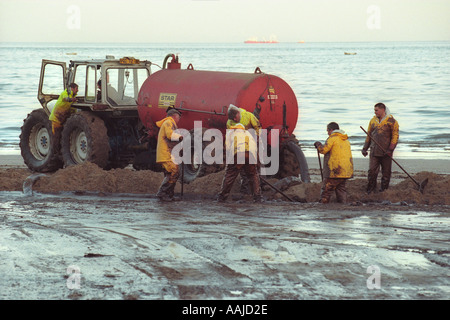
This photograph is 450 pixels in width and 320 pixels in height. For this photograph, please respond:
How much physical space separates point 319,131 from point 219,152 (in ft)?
57.5

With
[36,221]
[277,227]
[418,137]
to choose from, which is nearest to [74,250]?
[36,221]

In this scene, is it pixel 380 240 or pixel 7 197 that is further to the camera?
pixel 7 197


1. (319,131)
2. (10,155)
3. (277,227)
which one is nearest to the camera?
(277,227)

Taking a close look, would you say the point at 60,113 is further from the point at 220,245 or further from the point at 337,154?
the point at 220,245

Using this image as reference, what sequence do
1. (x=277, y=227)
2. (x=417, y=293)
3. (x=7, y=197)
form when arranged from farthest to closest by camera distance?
(x=7, y=197) < (x=277, y=227) < (x=417, y=293)

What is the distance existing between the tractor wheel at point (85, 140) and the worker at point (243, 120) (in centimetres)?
363

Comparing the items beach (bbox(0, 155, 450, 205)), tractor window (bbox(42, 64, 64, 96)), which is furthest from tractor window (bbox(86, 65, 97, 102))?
beach (bbox(0, 155, 450, 205))

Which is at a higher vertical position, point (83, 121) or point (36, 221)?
point (83, 121)

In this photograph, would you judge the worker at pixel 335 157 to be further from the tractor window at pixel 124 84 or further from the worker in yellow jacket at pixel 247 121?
the tractor window at pixel 124 84

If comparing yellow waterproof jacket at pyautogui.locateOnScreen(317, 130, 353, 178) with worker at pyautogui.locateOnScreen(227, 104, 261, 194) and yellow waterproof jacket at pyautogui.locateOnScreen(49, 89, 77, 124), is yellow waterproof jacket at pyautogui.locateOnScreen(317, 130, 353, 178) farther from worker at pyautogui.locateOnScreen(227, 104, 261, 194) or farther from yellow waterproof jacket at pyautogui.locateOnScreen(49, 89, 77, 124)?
yellow waterproof jacket at pyautogui.locateOnScreen(49, 89, 77, 124)

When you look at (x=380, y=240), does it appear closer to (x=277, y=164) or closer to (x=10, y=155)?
(x=277, y=164)

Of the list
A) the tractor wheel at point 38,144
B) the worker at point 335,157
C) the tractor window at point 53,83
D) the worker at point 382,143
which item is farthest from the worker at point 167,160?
the tractor window at point 53,83

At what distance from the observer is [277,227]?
10.4 metres

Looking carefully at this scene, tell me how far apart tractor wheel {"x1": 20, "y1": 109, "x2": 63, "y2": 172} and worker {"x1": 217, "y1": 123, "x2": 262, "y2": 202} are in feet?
19.4
